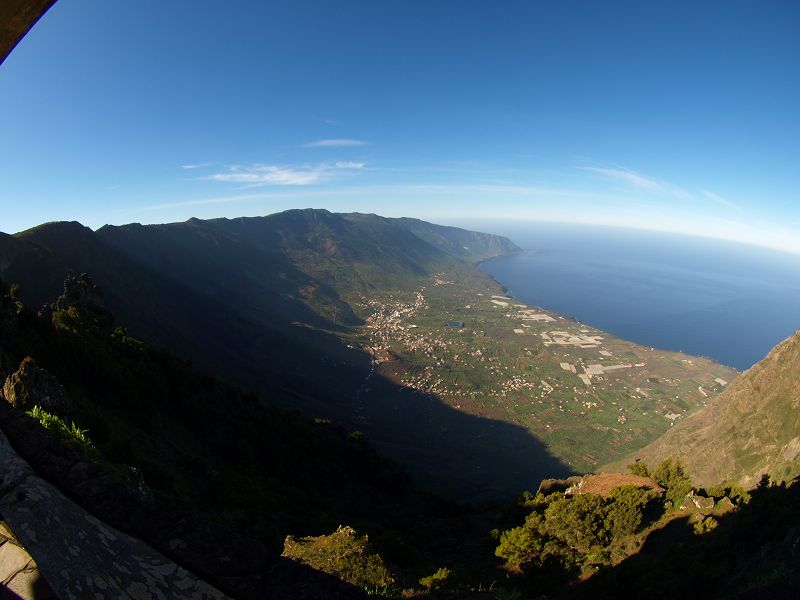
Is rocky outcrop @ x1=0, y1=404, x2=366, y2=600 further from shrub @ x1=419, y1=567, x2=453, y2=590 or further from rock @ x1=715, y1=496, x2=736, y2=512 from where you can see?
rock @ x1=715, y1=496, x2=736, y2=512

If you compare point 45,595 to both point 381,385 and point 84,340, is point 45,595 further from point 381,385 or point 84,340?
point 381,385

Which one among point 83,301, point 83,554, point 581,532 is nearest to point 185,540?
point 83,554

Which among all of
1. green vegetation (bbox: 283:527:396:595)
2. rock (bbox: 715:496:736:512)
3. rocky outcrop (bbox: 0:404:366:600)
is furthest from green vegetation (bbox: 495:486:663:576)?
rocky outcrop (bbox: 0:404:366:600)

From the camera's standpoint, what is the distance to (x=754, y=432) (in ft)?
83.3

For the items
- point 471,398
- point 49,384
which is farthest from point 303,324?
point 49,384

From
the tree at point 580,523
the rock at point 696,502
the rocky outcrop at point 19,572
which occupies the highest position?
the rocky outcrop at point 19,572

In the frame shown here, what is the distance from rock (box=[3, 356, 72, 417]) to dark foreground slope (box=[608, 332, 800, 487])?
92.4 ft

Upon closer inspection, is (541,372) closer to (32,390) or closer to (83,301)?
(83,301)

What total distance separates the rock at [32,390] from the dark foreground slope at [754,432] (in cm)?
2817

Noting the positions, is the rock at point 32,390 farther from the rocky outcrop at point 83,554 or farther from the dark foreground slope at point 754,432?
the dark foreground slope at point 754,432

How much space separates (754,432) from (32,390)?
37079 mm

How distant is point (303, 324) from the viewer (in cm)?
12631

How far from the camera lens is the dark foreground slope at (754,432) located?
72.0 feet

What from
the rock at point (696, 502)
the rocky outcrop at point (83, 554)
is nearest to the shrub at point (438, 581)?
the rocky outcrop at point (83, 554)
